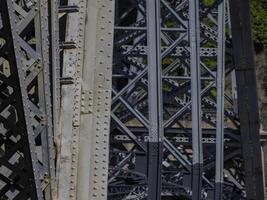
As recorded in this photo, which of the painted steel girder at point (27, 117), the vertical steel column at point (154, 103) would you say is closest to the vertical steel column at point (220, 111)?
the vertical steel column at point (154, 103)

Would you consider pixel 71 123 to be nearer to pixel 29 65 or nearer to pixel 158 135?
pixel 29 65

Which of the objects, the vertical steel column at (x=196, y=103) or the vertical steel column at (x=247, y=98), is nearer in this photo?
the vertical steel column at (x=196, y=103)

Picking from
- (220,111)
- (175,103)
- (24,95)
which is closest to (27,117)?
(24,95)

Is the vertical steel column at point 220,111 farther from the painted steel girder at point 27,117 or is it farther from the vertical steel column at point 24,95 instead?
the vertical steel column at point 24,95

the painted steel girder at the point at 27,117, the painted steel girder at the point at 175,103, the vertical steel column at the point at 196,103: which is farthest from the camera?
the painted steel girder at the point at 175,103

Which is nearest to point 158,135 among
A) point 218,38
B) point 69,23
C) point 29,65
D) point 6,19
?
point 218,38

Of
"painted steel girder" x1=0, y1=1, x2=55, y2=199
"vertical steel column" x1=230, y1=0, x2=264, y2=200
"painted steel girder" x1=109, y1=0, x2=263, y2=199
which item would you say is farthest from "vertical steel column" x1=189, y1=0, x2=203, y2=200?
"painted steel girder" x1=0, y1=1, x2=55, y2=199
